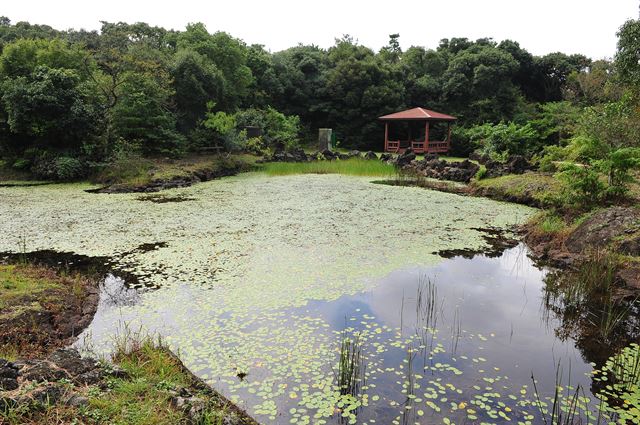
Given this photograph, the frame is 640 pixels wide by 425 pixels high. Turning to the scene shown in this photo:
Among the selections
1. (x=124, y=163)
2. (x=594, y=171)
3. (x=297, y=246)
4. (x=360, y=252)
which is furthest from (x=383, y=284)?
(x=124, y=163)

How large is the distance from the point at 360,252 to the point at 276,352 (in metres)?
3.09

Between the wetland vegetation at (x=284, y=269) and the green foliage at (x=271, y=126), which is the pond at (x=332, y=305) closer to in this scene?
the wetland vegetation at (x=284, y=269)

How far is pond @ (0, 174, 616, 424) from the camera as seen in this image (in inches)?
123

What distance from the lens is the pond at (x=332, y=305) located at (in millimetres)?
3137

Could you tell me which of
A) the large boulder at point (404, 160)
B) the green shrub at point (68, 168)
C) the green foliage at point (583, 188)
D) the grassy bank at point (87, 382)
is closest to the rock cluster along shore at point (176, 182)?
the green shrub at point (68, 168)

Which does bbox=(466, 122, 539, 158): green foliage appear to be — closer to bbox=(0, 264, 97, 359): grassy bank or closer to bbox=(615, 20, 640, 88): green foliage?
bbox=(615, 20, 640, 88): green foliage

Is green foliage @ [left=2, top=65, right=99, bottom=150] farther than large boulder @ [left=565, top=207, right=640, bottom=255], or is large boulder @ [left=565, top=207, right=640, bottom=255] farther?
green foliage @ [left=2, top=65, right=99, bottom=150]

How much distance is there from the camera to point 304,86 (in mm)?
26438

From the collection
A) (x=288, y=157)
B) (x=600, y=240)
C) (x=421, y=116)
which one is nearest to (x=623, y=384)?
(x=600, y=240)

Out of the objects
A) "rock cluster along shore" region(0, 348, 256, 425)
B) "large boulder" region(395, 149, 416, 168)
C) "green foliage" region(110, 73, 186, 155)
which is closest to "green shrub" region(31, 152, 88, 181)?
"green foliage" region(110, 73, 186, 155)

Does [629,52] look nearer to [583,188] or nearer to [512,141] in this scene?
[583,188]

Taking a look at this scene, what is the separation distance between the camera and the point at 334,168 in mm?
16984

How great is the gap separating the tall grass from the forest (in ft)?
5.62

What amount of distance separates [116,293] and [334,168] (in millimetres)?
12608
